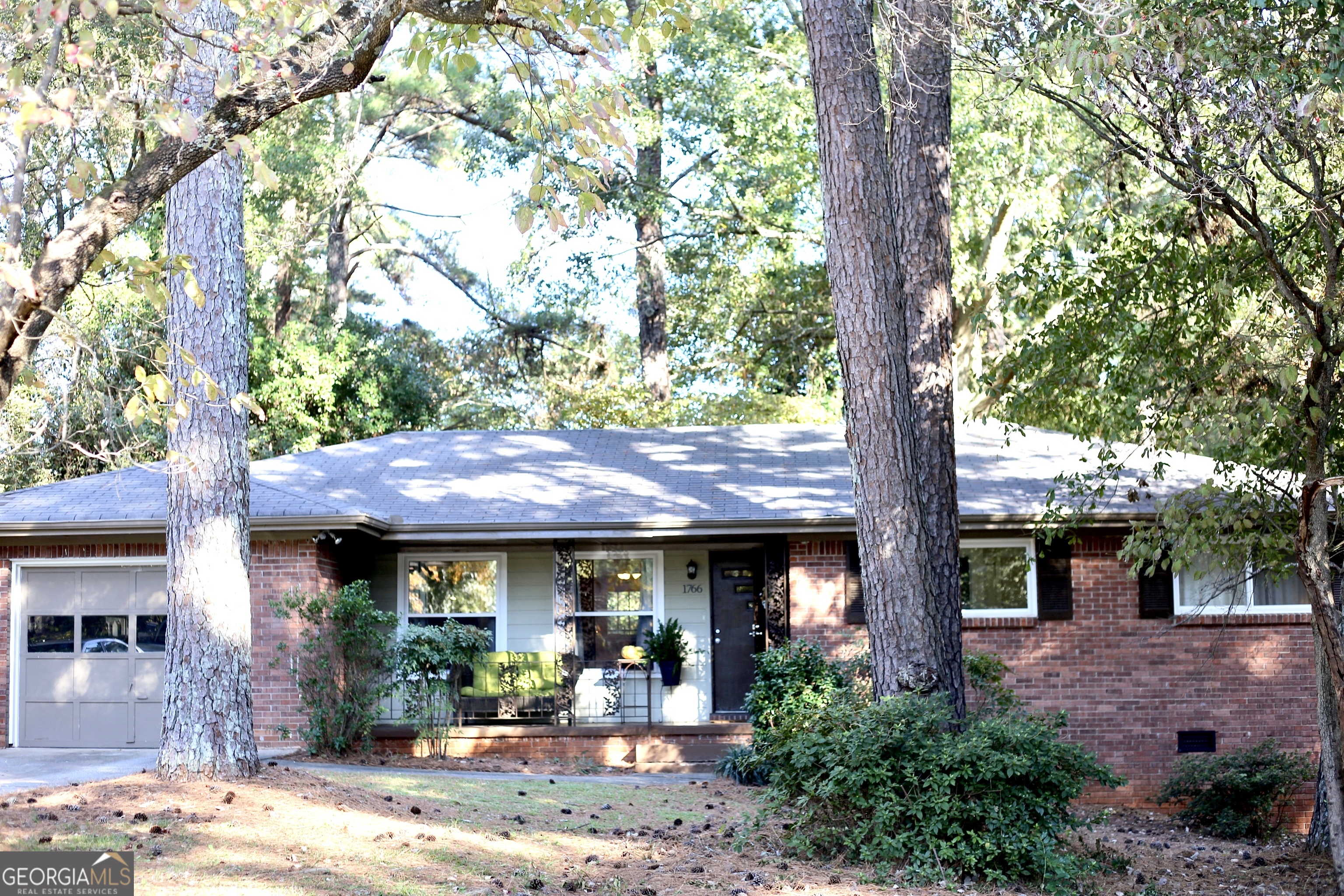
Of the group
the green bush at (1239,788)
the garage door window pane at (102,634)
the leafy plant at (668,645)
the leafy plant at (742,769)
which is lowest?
the green bush at (1239,788)

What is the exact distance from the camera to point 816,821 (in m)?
7.75

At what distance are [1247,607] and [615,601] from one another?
7514 millimetres

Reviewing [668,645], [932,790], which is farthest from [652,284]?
[932,790]

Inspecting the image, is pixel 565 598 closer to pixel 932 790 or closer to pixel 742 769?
pixel 742 769

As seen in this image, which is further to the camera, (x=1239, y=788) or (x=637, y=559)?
(x=637, y=559)

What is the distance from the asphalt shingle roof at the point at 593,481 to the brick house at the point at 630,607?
7 cm

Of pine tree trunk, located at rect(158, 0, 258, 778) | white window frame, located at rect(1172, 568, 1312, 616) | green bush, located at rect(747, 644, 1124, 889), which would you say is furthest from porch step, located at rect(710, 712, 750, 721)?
pine tree trunk, located at rect(158, 0, 258, 778)

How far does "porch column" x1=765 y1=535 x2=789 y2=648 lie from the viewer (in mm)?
13727

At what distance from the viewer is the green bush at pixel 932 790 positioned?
23.5 ft

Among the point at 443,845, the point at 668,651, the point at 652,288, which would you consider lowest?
the point at 443,845

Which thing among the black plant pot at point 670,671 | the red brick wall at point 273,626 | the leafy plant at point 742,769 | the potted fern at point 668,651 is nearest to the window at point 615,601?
the potted fern at point 668,651

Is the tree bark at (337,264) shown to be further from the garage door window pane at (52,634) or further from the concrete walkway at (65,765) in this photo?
the concrete walkway at (65,765)

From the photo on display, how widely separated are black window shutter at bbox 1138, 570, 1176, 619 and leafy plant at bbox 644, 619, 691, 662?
17.7ft

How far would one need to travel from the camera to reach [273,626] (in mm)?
13188
